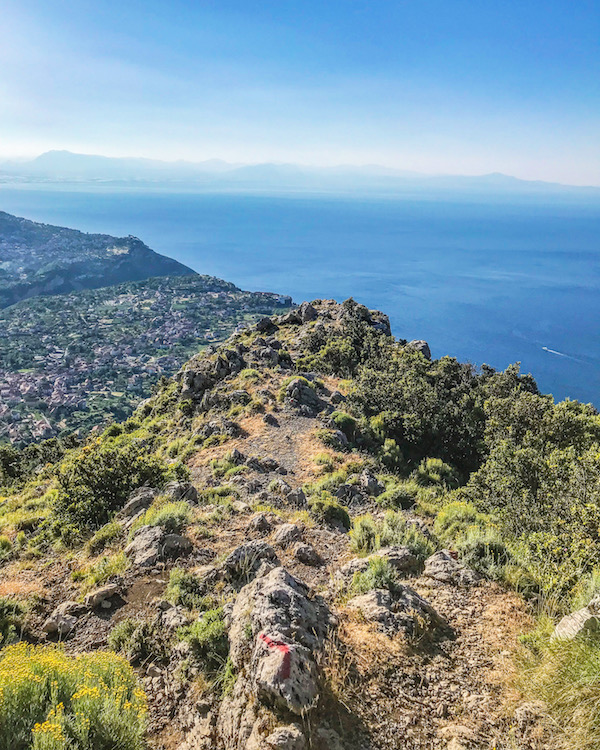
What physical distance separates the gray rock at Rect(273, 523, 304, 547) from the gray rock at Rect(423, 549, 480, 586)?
243 centimetres

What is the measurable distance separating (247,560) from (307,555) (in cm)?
134

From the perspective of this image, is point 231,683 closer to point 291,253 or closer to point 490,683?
point 490,683

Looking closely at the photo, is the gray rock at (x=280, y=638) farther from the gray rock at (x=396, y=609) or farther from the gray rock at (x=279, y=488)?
the gray rock at (x=279, y=488)

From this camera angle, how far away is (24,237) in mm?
185250

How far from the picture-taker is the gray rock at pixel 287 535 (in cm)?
770

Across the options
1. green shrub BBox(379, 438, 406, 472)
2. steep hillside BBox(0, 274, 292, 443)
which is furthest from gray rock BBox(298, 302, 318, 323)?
steep hillside BBox(0, 274, 292, 443)

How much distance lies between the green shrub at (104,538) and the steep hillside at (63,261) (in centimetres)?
15572

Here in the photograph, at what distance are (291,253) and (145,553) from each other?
19407 centimetres

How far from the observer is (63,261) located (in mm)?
160500

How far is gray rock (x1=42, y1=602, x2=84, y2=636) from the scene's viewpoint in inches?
220

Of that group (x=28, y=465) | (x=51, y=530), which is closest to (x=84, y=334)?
(x=28, y=465)

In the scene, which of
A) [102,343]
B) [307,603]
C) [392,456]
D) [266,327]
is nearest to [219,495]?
[307,603]

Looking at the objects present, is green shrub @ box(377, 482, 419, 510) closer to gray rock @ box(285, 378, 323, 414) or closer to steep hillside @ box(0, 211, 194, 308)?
gray rock @ box(285, 378, 323, 414)

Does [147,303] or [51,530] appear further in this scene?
[147,303]
